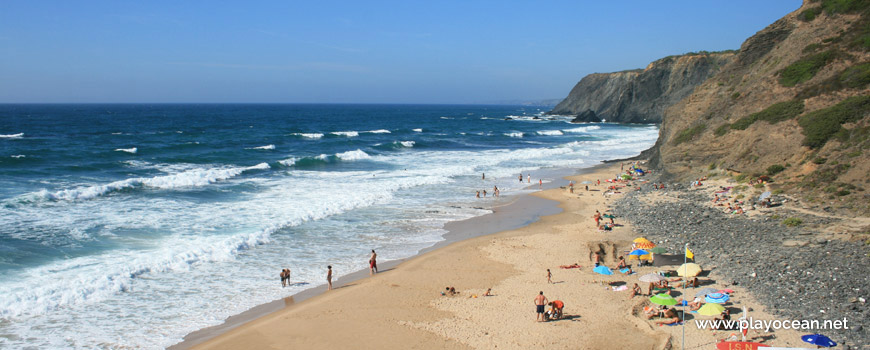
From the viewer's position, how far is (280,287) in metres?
16.8

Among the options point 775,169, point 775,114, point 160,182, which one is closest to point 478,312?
point 775,169

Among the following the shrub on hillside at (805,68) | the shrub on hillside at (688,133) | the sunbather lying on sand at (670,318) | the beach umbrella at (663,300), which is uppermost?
the shrub on hillside at (805,68)

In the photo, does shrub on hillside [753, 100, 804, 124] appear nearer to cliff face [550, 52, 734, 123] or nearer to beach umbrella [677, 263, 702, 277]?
beach umbrella [677, 263, 702, 277]

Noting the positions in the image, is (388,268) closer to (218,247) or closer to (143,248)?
(218,247)

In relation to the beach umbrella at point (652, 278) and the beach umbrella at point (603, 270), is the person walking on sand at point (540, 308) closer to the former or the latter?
the beach umbrella at point (652, 278)

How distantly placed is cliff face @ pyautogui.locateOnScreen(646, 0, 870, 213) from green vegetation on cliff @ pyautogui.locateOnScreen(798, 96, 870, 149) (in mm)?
37

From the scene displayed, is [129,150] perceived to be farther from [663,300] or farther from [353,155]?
[663,300]

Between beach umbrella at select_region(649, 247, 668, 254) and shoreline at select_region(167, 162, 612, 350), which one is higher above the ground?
beach umbrella at select_region(649, 247, 668, 254)

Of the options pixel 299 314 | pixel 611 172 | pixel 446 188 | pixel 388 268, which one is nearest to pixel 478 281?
pixel 388 268

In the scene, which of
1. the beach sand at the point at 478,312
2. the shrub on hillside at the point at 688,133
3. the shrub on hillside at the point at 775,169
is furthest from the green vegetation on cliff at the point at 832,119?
the beach sand at the point at 478,312

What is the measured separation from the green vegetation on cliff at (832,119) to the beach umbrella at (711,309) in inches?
605

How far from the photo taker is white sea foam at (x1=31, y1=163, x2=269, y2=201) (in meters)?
29.0

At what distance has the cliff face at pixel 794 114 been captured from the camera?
71.2 feet

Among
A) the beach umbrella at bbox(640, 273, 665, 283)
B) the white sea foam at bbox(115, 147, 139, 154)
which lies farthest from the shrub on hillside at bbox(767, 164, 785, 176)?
the white sea foam at bbox(115, 147, 139, 154)
